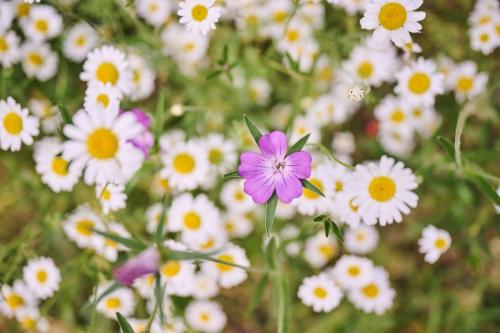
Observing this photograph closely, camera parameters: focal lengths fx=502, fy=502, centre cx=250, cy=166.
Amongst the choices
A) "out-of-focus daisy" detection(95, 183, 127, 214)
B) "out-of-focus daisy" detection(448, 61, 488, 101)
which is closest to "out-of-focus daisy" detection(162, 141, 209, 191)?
"out-of-focus daisy" detection(95, 183, 127, 214)

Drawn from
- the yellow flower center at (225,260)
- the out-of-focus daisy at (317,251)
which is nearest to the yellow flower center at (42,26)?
the yellow flower center at (225,260)

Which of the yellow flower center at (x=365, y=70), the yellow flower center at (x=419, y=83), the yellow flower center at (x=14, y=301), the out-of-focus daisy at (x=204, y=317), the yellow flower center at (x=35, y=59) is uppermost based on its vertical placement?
the yellow flower center at (x=35, y=59)

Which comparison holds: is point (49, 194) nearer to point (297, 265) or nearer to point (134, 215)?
point (134, 215)

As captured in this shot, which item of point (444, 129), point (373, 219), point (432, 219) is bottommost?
point (432, 219)

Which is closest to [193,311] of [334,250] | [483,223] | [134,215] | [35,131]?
[134,215]

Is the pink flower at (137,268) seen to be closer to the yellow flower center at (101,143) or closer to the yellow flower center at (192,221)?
the yellow flower center at (101,143)
